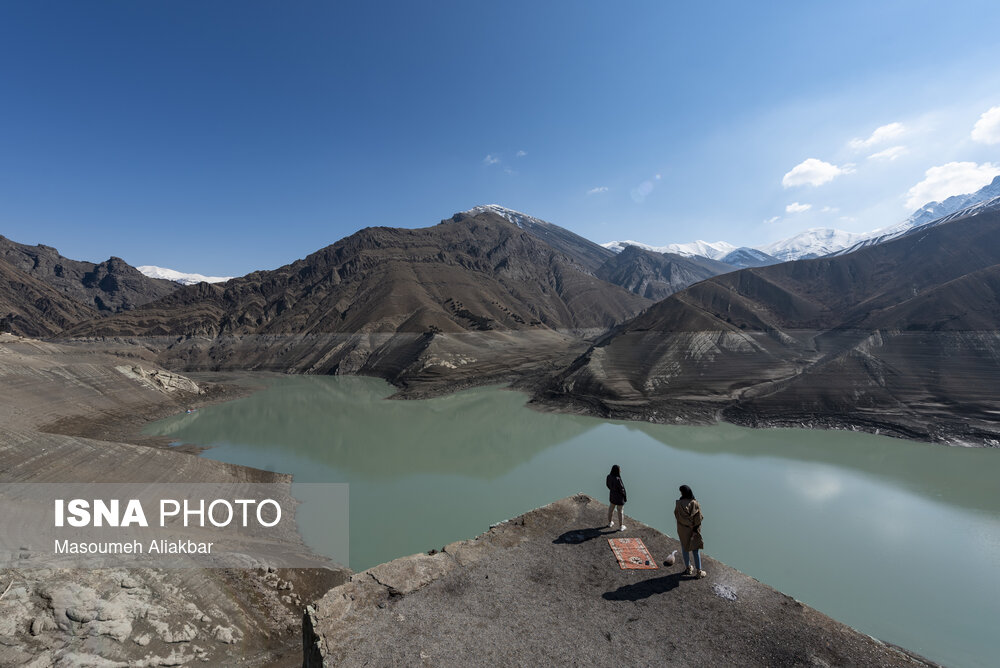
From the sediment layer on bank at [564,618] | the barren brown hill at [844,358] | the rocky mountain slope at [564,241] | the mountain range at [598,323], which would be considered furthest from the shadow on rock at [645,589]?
the rocky mountain slope at [564,241]

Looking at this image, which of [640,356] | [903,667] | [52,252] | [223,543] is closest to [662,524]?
[903,667]

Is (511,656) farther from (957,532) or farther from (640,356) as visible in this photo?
(640,356)

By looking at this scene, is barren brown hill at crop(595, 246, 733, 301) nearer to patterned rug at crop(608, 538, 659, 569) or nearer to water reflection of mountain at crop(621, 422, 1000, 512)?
water reflection of mountain at crop(621, 422, 1000, 512)

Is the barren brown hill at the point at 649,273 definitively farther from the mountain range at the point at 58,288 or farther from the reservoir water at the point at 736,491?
the mountain range at the point at 58,288

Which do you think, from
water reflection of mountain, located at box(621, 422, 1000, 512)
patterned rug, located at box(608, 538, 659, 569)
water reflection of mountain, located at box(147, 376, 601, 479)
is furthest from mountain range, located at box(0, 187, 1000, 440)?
patterned rug, located at box(608, 538, 659, 569)

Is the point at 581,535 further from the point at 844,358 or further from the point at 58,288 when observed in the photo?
the point at 58,288

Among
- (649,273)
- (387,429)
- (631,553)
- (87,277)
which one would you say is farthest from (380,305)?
(87,277)
